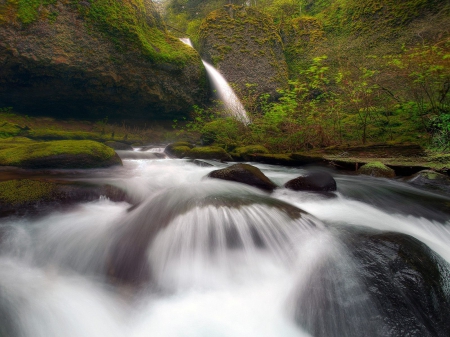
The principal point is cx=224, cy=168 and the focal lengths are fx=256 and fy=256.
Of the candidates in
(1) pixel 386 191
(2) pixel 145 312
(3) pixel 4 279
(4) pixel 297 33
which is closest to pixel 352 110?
(1) pixel 386 191

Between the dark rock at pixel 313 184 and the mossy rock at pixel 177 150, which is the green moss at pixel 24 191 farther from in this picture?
the mossy rock at pixel 177 150

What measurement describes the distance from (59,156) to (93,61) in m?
6.17

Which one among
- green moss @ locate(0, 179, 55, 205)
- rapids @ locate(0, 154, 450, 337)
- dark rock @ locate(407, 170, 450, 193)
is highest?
dark rock @ locate(407, 170, 450, 193)

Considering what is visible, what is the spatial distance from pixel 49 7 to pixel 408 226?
39.2 feet

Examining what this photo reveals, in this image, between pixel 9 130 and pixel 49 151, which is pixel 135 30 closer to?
pixel 9 130

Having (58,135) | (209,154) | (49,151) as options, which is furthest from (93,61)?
(49,151)

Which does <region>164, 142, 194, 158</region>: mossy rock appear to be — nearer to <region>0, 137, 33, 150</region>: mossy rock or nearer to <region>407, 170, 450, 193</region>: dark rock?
<region>0, 137, 33, 150</region>: mossy rock

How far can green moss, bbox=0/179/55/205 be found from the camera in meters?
3.10

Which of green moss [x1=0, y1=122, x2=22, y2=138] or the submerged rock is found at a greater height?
green moss [x1=0, y1=122, x2=22, y2=138]

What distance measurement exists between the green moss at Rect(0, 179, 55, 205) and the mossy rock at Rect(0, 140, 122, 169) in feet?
5.21

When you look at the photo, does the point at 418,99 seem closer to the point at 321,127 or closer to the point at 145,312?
the point at 321,127

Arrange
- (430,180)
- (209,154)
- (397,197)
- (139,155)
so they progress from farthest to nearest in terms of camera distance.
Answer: (139,155)
(209,154)
(430,180)
(397,197)

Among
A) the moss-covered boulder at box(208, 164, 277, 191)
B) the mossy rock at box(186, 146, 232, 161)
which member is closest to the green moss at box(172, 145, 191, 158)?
the mossy rock at box(186, 146, 232, 161)

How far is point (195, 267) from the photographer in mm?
2529
